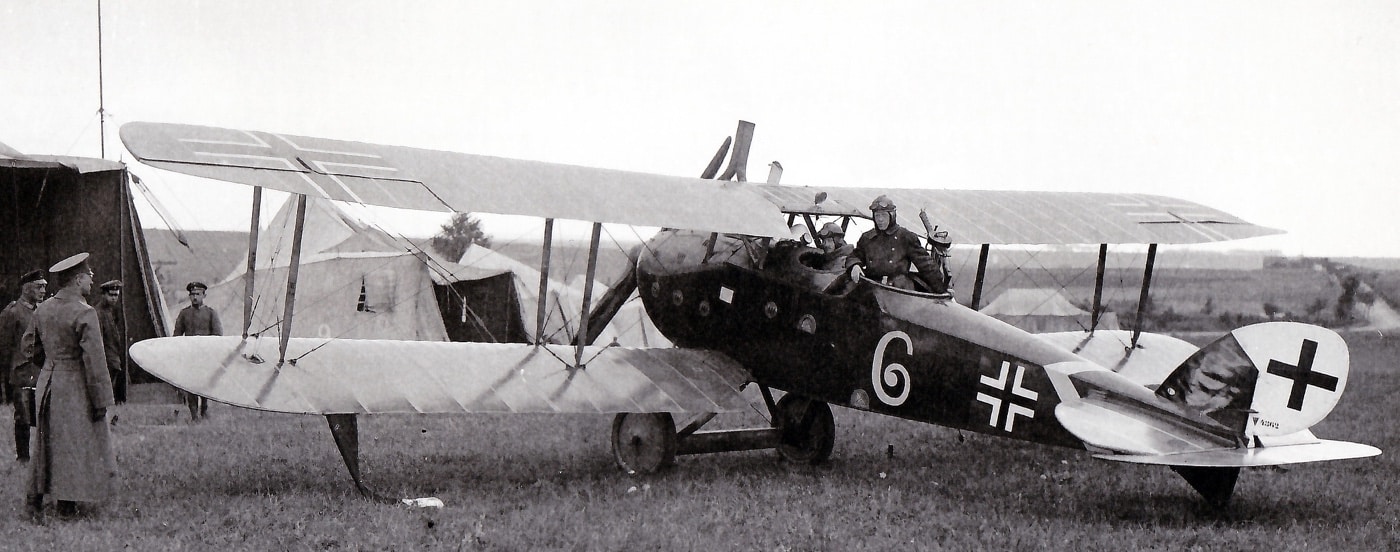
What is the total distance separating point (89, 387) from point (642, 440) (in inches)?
147

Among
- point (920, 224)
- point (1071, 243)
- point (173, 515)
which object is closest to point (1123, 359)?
point (1071, 243)

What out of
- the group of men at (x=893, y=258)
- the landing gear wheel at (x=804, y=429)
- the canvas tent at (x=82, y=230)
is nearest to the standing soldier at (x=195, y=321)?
the canvas tent at (x=82, y=230)

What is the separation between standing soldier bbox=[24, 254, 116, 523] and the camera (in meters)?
6.30

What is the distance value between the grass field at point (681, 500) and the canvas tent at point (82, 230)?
2578 mm

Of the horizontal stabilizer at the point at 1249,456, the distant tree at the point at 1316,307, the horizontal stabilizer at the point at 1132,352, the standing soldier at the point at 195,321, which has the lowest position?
the standing soldier at the point at 195,321

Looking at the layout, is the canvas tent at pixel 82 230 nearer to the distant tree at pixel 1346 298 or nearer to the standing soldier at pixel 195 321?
the standing soldier at pixel 195 321

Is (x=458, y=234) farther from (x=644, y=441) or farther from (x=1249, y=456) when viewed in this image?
(x=1249, y=456)

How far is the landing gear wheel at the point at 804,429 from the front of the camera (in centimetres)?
880

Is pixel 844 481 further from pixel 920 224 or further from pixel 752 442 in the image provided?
pixel 920 224

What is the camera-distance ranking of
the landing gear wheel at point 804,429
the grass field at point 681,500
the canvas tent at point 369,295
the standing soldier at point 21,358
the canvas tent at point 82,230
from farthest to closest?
the canvas tent at point 369,295 < the canvas tent at point 82,230 < the landing gear wheel at point 804,429 < the standing soldier at point 21,358 < the grass field at point 681,500

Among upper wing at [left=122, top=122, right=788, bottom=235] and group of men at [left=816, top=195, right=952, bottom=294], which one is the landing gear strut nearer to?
group of men at [left=816, top=195, right=952, bottom=294]

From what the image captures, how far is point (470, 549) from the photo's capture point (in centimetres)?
582

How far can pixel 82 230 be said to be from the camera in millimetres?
12180

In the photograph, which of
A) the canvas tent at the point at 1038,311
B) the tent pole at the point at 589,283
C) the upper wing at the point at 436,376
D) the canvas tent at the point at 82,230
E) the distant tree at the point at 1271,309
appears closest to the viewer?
the upper wing at the point at 436,376
